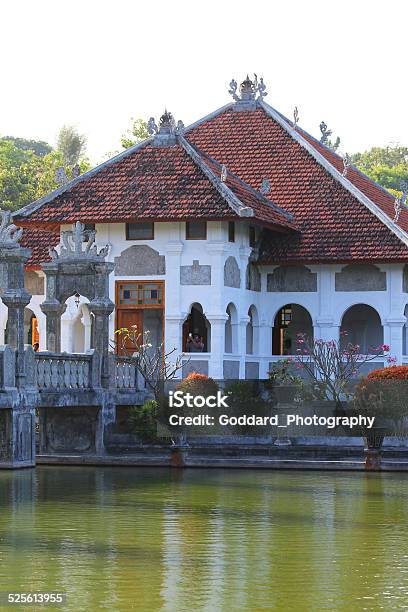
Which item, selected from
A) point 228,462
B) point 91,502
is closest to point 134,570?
point 91,502

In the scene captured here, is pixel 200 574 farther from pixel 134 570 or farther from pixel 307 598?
pixel 307 598

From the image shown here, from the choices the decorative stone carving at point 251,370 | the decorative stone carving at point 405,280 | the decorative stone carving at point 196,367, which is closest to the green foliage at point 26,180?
the decorative stone carving at point 251,370

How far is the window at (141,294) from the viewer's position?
139 ft

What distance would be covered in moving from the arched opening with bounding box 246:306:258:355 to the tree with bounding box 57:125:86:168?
202 feet

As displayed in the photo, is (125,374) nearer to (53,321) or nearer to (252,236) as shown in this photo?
(53,321)

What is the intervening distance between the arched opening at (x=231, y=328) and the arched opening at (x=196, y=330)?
0.53m

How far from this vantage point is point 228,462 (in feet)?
107

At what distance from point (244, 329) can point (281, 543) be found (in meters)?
22.7

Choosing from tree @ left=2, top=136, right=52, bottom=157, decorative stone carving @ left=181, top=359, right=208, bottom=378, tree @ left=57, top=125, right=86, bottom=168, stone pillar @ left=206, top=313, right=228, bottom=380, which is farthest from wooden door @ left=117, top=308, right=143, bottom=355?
tree @ left=2, top=136, right=52, bottom=157

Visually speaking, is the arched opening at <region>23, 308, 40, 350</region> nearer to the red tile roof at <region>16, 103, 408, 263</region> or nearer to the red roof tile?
the red roof tile

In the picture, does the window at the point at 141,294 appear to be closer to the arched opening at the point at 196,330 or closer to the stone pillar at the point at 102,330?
the arched opening at the point at 196,330

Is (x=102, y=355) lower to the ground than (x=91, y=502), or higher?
higher

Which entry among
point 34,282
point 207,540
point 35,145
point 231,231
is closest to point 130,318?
point 231,231

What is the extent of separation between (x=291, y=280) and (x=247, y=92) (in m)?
7.43
